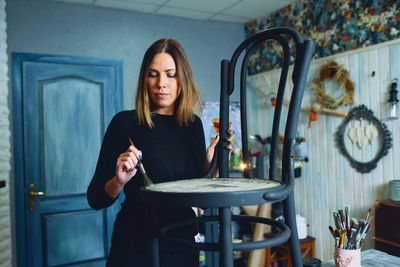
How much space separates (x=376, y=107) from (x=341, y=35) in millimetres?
698

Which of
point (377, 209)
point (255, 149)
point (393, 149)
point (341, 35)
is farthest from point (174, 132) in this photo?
point (255, 149)

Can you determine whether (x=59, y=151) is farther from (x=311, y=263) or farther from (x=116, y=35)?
(x=311, y=263)

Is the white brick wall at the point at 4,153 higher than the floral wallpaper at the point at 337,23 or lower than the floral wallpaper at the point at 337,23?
lower

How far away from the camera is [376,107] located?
8.98ft

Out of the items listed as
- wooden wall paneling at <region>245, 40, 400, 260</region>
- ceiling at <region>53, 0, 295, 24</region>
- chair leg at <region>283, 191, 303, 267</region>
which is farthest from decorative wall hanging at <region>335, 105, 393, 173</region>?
chair leg at <region>283, 191, 303, 267</region>

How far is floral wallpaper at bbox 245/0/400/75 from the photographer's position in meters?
2.68

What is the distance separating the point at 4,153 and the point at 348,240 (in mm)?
2583

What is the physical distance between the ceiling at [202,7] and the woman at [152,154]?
2397mm

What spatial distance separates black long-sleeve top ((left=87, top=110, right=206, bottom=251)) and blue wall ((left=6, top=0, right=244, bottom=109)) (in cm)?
239

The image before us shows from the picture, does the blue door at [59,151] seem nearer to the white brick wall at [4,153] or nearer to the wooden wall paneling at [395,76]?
the white brick wall at [4,153]

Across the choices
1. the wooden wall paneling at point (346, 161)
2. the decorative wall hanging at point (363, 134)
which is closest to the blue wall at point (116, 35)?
the wooden wall paneling at point (346, 161)

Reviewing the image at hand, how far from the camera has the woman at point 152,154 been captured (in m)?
1.15

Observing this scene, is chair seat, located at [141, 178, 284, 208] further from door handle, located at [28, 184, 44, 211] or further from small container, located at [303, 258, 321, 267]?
door handle, located at [28, 184, 44, 211]

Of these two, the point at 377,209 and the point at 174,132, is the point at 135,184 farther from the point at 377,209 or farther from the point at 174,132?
the point at 377,209
